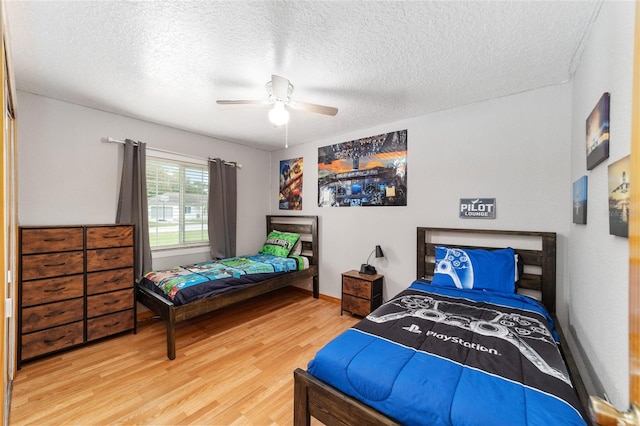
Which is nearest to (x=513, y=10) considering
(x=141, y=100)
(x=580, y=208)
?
(x=580, y=208)

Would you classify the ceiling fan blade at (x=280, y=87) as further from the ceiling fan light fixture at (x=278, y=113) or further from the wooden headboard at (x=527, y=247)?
the wooden headboard at (x=527, y=247)

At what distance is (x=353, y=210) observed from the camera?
3.83 metres

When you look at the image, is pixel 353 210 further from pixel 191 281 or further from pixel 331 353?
pixel 331 353

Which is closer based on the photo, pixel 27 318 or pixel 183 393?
pixel 183 393

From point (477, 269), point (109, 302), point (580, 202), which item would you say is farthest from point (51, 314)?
point (580, 202)

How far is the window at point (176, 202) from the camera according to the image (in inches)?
139

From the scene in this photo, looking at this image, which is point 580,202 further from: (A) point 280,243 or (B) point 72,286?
(B) point 72,286

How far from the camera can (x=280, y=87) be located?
6.93 ft

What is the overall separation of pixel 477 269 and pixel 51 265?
156 inches

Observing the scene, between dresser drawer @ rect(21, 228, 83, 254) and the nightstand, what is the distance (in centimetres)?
290

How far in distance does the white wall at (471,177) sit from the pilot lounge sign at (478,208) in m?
0.05

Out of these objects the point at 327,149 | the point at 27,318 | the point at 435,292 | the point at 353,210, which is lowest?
the point at 27,318

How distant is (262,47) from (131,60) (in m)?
1.05

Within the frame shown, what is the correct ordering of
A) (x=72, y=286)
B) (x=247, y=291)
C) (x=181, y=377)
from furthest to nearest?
(x=247, y=291) → (x=72, y=286) → (x=181, y=377)
